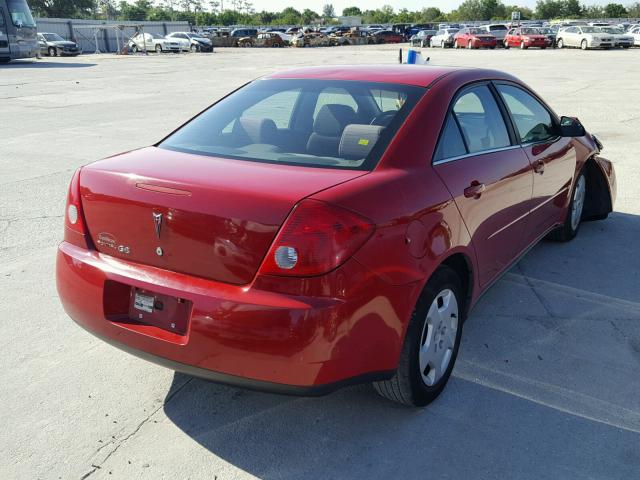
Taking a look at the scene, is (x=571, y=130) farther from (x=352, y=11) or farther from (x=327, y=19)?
(x=352, y=11)

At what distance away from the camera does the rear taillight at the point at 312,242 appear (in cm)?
252

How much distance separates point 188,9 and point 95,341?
7563 inches

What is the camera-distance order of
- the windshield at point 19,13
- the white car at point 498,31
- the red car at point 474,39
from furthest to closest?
the white car at point 498,31 < the red car at point 474,39 < the windshield at point 19,13

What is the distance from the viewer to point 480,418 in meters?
3.12

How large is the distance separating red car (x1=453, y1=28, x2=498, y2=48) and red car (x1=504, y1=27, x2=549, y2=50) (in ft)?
3.74

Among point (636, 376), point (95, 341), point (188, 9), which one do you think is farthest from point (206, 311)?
point (188, 9)

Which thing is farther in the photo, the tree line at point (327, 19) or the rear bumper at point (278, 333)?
the tree line at point (327, 19)

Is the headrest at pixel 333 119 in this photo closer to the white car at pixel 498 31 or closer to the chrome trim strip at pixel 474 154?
the chrome trim strip at pixel 474 154

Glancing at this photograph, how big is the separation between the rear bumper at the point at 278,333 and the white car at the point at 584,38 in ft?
144

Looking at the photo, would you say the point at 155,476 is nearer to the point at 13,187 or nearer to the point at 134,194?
the point at 134,194

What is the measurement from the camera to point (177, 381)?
3438 mm

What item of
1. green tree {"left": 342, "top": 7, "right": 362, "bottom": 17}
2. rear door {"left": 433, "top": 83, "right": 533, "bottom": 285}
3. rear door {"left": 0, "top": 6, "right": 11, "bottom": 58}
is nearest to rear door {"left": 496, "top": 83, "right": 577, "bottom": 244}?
rear door {"left": 433, "top": 83, "right": 533, "bottom": 285}

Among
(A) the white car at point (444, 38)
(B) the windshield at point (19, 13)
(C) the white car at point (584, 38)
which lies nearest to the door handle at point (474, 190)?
(B) the windshield at point (19, 13)

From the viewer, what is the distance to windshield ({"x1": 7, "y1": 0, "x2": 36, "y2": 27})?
3038cm
